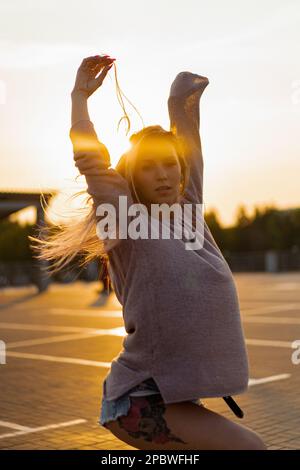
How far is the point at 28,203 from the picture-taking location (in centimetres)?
2923

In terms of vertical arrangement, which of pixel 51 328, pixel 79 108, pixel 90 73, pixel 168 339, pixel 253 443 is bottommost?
pixel 51 328

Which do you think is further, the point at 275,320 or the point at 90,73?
the point at 275,320

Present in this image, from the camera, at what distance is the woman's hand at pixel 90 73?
2582 millimetres

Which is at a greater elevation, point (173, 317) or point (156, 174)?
point (156, 174)

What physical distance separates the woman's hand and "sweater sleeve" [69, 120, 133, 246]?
12cm

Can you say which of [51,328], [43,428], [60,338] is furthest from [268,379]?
[51,328]

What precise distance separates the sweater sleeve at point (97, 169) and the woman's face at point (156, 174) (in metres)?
0.07

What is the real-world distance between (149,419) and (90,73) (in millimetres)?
1195

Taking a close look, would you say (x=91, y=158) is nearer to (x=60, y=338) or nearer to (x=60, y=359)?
(x=60, y=359)

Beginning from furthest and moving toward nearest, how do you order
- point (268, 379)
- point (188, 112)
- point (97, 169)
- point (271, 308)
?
point (271, 308) < point (268, 379) < point (188, 112) < point (97, 169)

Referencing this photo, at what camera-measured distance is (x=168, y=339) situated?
7.63 ft

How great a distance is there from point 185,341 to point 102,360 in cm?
805

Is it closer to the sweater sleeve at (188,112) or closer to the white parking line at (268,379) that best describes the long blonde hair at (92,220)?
the sweater sleeve at (188,112)

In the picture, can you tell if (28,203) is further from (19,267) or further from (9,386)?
(9,386)
